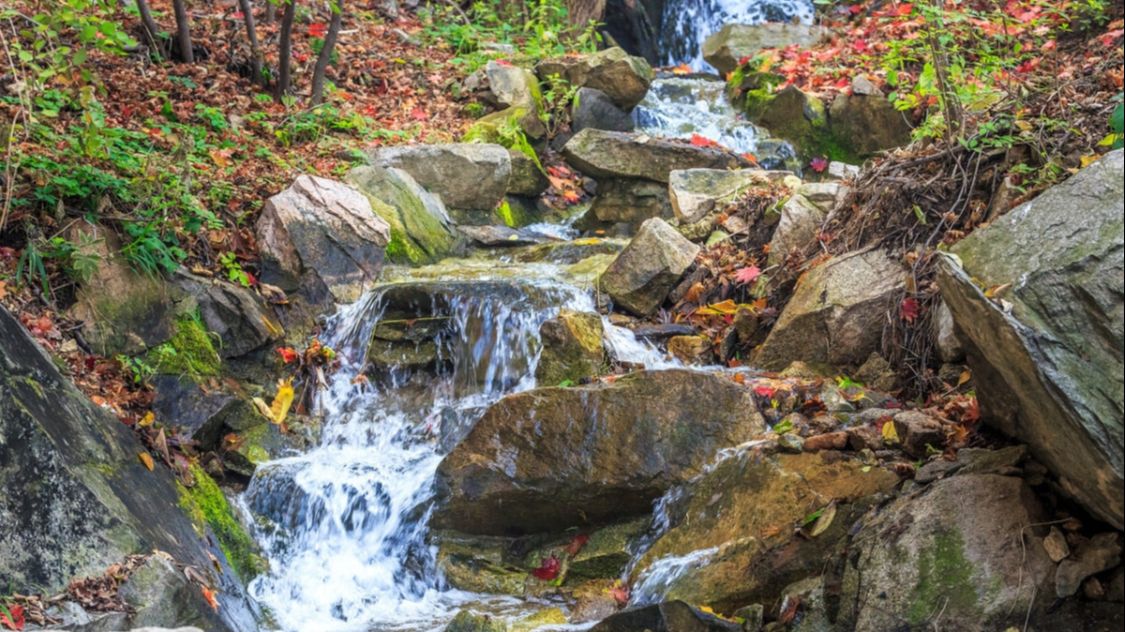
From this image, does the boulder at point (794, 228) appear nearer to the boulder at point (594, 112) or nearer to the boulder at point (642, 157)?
the boulder at point (642, 157)

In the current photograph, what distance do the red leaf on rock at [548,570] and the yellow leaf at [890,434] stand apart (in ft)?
6.57

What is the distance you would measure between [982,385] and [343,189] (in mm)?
5897

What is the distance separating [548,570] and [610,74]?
8279 millimetres

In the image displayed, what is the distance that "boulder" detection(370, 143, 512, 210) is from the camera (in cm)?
994

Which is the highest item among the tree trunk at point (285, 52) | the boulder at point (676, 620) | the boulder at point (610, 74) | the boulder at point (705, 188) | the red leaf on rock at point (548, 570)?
the tree trunk at point (285, 52)

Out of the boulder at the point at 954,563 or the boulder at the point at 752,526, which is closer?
the boulder at the point at 954,563

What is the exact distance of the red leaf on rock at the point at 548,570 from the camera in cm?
567

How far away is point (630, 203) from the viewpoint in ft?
35.9

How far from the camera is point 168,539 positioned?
4910mm

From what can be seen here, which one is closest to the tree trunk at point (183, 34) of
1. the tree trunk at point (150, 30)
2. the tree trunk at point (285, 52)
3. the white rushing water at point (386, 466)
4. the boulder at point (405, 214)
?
the tree trunk at point (150, 30)

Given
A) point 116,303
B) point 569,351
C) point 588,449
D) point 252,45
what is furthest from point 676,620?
point 252,45

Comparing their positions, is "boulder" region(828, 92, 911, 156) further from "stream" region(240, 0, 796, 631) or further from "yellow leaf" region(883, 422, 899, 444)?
"yellow leaf" region(883, 422, 899, 444)

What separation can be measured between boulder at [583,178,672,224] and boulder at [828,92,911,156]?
2.75 meters

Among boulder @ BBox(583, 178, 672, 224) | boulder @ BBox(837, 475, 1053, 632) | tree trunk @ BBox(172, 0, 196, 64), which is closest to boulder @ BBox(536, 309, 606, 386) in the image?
boulder @ BBox(837, 475, 1053, 632)
